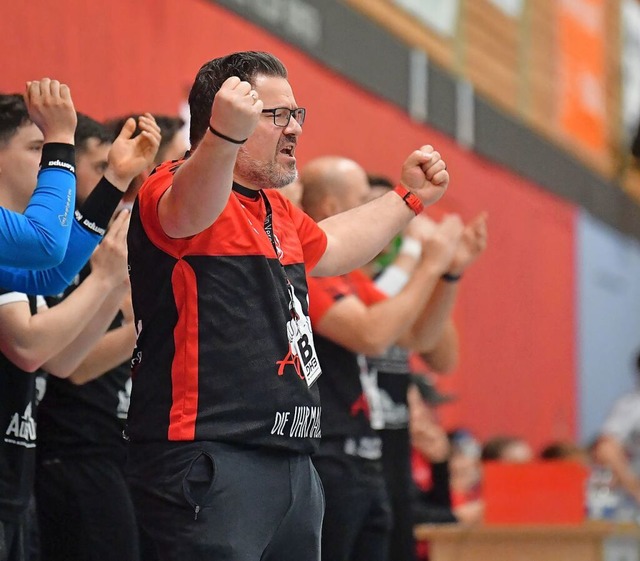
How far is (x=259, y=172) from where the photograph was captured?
223 cm

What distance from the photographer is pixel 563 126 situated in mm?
10727

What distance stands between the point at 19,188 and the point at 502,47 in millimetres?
7440

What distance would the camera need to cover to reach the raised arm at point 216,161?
1.91 meters

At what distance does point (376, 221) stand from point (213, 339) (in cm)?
69

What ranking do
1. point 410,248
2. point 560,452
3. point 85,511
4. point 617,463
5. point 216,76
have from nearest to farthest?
point 216,76 < point 85,511 < point 410,248 < point 617,463 < point 560,452

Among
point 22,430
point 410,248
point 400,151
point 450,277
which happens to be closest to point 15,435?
point 22,430

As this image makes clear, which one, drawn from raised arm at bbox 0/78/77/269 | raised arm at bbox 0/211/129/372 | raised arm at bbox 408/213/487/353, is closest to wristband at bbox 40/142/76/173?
raised arm at bbox 0/78/77/269

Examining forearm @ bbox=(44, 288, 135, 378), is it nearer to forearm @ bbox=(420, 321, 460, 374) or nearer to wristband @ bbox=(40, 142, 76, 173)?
wristband @ bbox=(40, 142, 76, 173)

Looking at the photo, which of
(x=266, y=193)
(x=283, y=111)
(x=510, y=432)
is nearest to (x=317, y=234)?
(x=266, y=193)

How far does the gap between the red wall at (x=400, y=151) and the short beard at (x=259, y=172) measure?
2.03 m

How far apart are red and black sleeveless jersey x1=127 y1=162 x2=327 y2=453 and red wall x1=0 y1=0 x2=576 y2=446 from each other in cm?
213

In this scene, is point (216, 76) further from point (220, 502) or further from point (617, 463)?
point (617, 463)

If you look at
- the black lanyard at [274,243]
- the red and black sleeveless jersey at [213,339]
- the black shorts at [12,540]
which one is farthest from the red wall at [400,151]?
the red and black sleeveless jersey at [213,339]

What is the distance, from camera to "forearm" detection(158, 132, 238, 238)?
1916 millimetres
